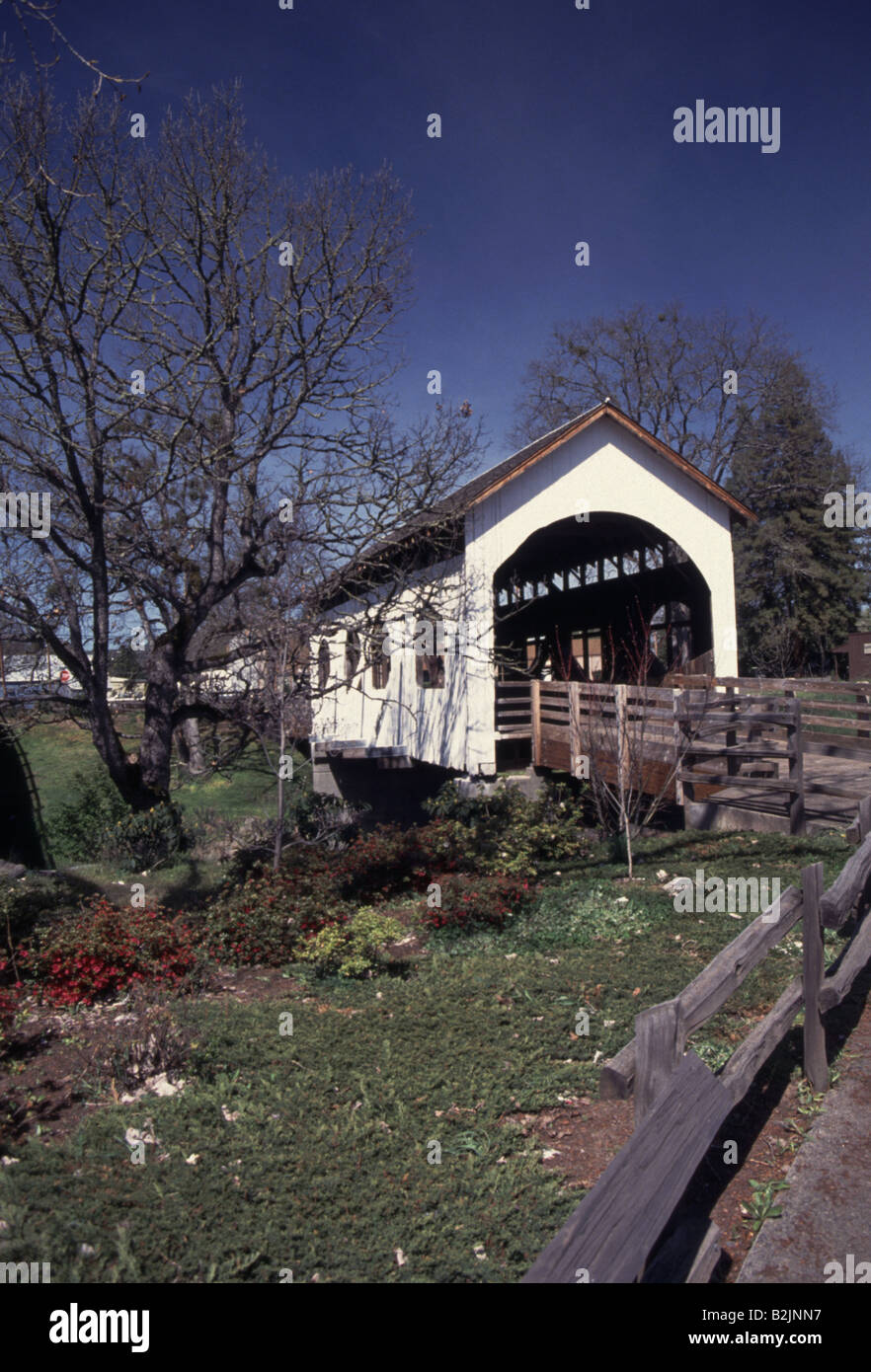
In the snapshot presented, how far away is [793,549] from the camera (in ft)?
106

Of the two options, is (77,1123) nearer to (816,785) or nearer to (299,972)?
(299,972)

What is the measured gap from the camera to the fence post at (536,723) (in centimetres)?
1557

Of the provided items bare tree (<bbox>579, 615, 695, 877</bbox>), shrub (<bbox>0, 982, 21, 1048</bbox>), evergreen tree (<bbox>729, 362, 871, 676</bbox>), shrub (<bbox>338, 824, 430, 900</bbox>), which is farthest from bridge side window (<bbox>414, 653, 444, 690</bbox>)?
evergreen tree (<bbox>729, 362, 871, 676</bbox>)

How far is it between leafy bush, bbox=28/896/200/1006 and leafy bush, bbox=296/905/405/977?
1193mm

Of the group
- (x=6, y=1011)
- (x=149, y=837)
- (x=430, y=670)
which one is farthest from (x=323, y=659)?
(x=430, y=670)

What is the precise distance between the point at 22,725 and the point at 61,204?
7349mm

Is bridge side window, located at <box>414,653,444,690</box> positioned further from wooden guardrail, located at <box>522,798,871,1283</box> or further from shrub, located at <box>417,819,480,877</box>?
wooden guardrail, located at <box>522,798,871,1283</box>

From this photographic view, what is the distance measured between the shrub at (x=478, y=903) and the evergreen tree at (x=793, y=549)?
25001mm

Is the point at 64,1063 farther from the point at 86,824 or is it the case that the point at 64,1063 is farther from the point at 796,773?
the point at 86,824

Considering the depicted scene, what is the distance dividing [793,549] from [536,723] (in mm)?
21274

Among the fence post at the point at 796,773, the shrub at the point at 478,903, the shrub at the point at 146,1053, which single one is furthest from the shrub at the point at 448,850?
the shrub at the point at 146,1053

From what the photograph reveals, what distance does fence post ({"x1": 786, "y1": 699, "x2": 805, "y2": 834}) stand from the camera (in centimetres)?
1071

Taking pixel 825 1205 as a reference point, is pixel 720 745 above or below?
above
